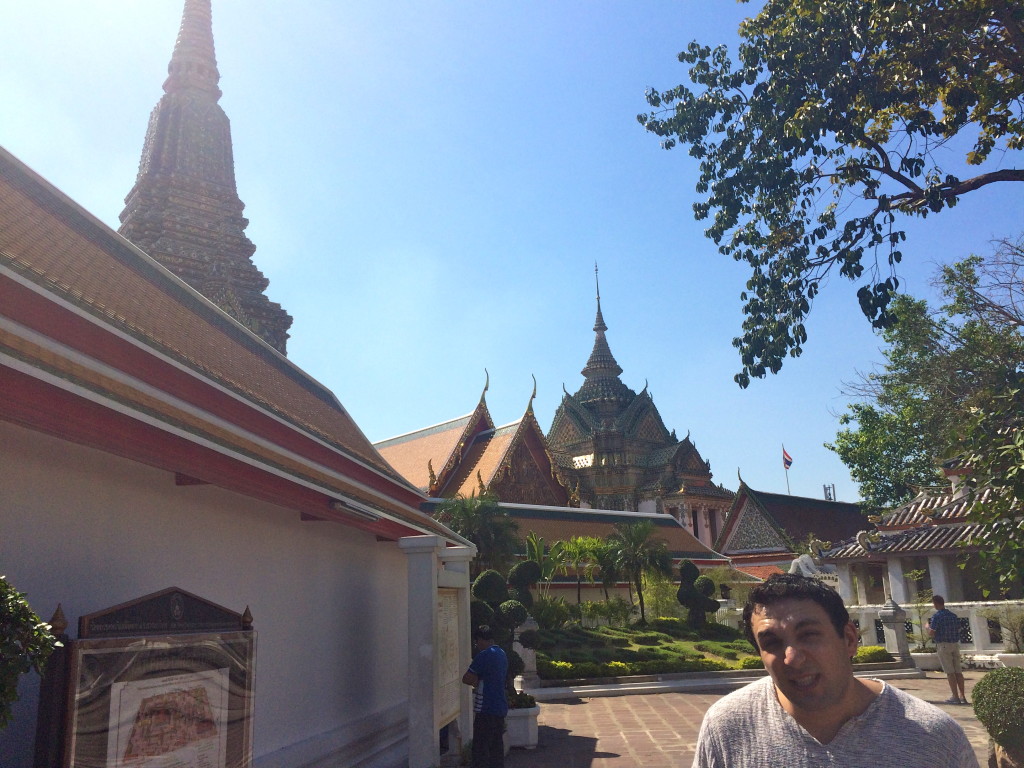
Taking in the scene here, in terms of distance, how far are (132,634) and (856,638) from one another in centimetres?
298

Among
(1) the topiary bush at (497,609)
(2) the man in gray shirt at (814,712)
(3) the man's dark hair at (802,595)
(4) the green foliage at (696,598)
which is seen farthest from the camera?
(4) the green foliage at (696,598)

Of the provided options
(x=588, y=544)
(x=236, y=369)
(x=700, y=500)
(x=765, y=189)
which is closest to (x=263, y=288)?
(x=588, y=544)

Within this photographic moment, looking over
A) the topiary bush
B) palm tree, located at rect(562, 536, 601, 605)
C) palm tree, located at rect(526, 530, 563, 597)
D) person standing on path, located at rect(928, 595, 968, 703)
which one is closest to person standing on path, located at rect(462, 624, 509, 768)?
the topiary bush

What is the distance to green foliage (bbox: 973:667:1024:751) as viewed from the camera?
6188 millimetres

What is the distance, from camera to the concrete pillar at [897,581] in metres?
18.3

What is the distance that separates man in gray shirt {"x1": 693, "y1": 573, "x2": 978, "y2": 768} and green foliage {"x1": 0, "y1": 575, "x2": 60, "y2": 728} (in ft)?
6.49

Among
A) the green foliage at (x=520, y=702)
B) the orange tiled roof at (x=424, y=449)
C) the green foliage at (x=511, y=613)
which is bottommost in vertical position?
the green foliage at (x=520, y=702)

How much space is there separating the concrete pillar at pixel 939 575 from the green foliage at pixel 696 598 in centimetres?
518

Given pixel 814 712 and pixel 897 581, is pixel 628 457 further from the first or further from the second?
pixel 814 712

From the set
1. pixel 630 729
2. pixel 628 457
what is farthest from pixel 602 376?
pixel 630 729

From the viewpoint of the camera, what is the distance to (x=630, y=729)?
33.6 feet

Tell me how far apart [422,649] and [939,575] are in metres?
14.2

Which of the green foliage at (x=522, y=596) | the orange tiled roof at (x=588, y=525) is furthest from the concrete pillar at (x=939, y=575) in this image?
the green foliage at (x=522, y=596)

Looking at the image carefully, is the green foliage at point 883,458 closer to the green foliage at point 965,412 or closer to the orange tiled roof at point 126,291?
the green foliage at point 965,412
